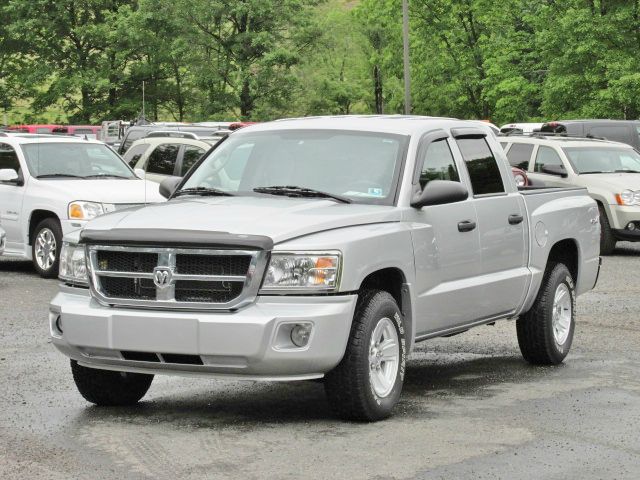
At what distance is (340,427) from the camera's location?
768cm

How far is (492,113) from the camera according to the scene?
6281 centimetres

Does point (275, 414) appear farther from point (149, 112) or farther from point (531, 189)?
point (149, 112)

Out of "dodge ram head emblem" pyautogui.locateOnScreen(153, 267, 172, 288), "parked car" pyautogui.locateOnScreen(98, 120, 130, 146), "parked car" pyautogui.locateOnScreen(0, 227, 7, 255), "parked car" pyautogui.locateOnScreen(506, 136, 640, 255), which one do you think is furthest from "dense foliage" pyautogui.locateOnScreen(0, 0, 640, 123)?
"dodge ram head emblem" pyautogui.locateOnScreen(153, 267, 172, 288)

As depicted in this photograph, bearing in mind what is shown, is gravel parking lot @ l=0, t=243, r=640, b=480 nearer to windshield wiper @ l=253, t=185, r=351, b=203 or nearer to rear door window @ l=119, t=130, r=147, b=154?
windshield wiper @ l=253, t=185, r=351, b=203

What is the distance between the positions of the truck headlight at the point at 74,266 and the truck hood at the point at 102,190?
8.81 meters

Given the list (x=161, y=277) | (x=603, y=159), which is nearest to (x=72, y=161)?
(x=603, y=159)

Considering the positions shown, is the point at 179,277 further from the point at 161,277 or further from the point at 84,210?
the point at 84,210

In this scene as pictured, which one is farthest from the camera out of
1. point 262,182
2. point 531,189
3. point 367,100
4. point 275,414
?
point 367,100

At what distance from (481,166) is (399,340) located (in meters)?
2.05

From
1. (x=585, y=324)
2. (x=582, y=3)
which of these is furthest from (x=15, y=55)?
(x=585, y=324)

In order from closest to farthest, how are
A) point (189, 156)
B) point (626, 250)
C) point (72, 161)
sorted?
point (72, 161)
point (189, 156)
point (626, 250)

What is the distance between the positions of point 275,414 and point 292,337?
2.92 feet

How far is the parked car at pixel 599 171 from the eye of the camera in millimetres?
21281

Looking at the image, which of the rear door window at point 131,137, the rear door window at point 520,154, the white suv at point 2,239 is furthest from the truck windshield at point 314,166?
the rear door window at point 131,137
